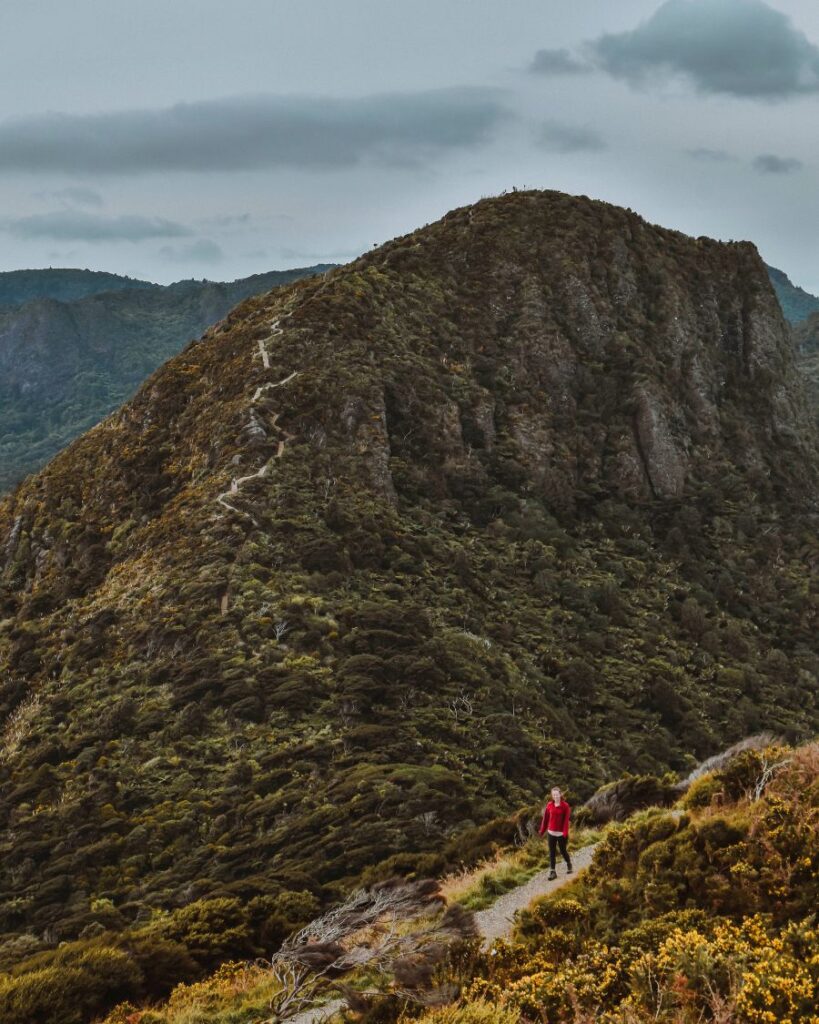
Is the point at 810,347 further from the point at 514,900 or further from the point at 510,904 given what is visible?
the point at 510,904

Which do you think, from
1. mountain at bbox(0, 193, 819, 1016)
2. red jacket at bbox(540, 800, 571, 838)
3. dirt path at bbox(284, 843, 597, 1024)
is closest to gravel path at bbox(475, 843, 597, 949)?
dirt path at bbox(284, 843, 597, 1024)

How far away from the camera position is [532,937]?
491 inches

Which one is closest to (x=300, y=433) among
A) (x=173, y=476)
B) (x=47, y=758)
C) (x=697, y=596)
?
(x=173, y=476)

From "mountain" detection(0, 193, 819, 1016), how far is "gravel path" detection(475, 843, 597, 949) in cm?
441

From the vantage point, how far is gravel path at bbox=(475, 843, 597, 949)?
46.7 feet

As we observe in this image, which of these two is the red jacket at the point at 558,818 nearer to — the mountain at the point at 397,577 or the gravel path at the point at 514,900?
the gravel path at the point at 514,900

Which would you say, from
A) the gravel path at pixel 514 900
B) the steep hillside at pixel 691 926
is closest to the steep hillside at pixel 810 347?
the gravel path at pixel 514 900

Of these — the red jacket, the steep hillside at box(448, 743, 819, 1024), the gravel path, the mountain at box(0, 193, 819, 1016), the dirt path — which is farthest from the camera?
the mountain at box(0, 193, 819, 1016)

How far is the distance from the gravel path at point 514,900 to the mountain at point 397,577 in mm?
4412

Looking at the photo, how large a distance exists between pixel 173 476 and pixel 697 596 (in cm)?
3333

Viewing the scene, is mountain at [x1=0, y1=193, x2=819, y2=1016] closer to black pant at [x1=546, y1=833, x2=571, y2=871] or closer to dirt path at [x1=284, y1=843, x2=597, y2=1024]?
dirt path at [x1=284, y1=843, x2=597, y2=1024]

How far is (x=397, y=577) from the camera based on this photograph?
133 ft

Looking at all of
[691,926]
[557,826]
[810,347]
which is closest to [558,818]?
[557,826]

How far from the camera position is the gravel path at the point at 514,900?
14242mm
